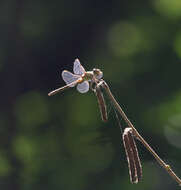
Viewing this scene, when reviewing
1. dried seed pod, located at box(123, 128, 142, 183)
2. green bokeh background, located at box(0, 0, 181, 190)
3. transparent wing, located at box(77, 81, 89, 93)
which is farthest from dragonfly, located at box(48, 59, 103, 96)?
green bokeh background, located at box(0, 0, 181, 190)

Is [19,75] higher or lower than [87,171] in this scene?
higher

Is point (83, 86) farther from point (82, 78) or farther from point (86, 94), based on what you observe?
point (86, 94)

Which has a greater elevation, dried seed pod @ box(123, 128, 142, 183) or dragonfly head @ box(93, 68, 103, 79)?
dragonfly head @ box(93, 68, 103, 79)

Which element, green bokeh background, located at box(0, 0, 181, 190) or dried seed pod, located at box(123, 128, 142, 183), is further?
green bokeh background, located at box(0, 0, 181, 190)

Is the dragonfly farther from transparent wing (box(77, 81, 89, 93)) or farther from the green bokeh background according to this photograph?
the green bokeh background

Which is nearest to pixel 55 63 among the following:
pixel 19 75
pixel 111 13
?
pixel 19 75

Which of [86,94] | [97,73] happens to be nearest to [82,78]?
[97,73]

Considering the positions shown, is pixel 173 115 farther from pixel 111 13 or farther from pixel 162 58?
pixel 111 13

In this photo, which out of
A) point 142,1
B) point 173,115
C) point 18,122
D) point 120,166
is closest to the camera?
point 173,115

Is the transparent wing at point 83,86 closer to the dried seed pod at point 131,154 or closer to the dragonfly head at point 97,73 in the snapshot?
the dragonfly head at point 97,73
